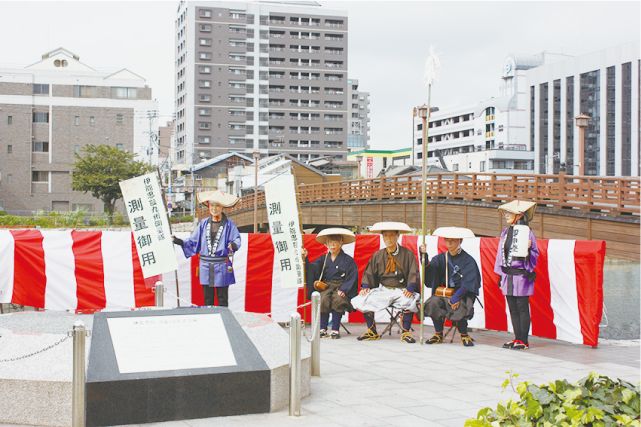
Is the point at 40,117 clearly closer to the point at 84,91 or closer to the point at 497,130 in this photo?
the point at 84,91

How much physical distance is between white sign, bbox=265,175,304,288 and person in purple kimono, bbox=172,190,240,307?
706mm

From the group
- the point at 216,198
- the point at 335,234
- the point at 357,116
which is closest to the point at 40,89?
the point at 216,198

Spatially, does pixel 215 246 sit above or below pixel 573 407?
above

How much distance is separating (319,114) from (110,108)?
34.4 metres

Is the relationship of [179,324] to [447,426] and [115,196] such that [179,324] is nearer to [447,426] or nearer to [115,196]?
[447,426]

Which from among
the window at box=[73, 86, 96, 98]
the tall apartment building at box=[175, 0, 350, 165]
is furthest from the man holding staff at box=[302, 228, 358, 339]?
the tall apartment building at box=[175, 0, 350, 165]

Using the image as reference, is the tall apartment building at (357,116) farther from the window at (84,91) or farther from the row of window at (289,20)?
the window at (84,91)

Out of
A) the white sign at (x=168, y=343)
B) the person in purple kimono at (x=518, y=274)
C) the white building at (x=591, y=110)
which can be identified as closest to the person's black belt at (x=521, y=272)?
the person in purple kimono at (x=518, y=274)

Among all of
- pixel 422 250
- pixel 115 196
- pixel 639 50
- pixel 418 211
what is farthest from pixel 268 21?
pixel 422 250

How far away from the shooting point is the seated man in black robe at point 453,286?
25.4 ft

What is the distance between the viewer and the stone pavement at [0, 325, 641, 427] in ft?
14.9

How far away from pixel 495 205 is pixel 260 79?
229 feet

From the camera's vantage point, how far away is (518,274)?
25.0ft

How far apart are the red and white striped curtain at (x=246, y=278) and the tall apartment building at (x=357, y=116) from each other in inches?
3838
